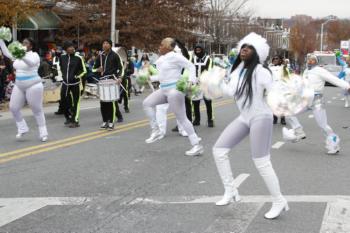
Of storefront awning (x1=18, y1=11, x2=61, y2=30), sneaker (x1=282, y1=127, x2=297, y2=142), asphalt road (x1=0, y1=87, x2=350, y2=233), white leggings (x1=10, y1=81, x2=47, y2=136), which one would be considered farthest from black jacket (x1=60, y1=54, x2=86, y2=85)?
storefront awning (x1=18, y1=11, x2=61, y2=30)

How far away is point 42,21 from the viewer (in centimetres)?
2841

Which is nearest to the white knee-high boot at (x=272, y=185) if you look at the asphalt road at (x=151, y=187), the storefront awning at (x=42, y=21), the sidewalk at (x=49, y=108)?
the asphalt road at (x=151, y=187)

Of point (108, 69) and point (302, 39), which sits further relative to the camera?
point (302, 39)

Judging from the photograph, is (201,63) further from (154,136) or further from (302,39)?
(302,39)

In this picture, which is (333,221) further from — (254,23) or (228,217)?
(254,23)

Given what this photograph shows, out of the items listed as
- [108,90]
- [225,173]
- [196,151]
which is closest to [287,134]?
[196,151]

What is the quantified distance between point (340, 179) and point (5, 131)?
7.53 metres

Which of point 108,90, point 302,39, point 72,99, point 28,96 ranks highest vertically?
point 28,96

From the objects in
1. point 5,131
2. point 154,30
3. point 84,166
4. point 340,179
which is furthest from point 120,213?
point 154,30

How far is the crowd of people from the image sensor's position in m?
5.60

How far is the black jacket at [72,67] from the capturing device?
41.0ft

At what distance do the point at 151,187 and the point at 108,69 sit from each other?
563 centimetres

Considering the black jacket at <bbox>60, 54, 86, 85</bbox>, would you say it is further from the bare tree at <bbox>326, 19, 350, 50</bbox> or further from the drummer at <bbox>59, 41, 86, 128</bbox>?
the bare tree at <bbox>326, 19, 350, 50</bbox>

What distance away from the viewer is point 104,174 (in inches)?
302
